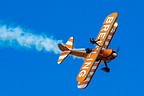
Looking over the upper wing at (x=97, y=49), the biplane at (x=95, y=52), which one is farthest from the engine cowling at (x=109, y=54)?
the upper wing at (x=97, y=49)

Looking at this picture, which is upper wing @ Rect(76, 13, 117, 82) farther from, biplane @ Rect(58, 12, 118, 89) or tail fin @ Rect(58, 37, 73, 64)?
tail fin @ Rect(58, 37, 73, 64)

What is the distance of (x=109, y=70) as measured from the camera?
108 metres

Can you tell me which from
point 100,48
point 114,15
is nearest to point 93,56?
point 100,48

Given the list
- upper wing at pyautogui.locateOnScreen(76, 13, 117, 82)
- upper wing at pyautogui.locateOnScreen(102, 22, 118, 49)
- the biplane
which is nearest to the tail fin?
the biplane

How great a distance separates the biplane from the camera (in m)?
104

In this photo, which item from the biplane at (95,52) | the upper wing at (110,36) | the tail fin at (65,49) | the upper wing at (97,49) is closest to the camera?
the upper wing at (97,49)

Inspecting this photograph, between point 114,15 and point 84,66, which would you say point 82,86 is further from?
point 114,15

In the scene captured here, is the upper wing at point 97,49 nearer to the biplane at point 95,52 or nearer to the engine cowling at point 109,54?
the biplane at point 95,52

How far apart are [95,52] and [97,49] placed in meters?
0.56

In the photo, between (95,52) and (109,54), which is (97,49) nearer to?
(95,52)

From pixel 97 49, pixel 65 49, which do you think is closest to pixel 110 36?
pixel 97 49

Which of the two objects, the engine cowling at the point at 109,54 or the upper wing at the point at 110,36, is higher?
the upper wing at the point at 110,36

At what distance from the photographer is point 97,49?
354ft

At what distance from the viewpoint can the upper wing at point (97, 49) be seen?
10350cm
